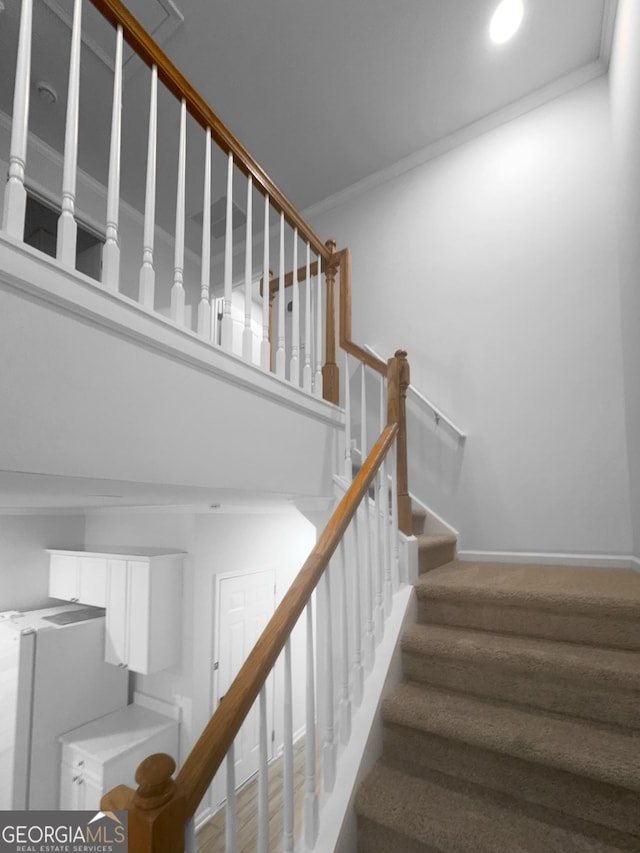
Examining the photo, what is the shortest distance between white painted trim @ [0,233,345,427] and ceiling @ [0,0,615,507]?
4.19 feet

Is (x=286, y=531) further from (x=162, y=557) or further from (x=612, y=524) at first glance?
(x=612, y=524)

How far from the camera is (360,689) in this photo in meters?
1.66

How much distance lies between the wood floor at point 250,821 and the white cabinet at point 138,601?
1.15 metres

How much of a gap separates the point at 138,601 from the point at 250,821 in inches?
68.8

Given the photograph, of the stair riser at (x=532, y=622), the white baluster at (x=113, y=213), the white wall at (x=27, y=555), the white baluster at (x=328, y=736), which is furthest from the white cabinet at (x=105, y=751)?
the white baluster at (x=113, y=213)

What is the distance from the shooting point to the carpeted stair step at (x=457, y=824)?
1237 millimetres

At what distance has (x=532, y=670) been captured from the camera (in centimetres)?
162

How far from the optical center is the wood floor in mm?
2861

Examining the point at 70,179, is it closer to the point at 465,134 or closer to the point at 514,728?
the point at 514,728

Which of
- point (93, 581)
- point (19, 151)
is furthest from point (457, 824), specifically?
point (93, 581)

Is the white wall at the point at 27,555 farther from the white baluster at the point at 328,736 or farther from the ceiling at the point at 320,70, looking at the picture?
the white baluster at the point at 328,736

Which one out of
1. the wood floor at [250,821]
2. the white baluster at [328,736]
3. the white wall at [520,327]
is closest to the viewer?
the white baluster at [328,736]

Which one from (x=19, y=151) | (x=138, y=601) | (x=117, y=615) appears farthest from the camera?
(x=117, y=615)

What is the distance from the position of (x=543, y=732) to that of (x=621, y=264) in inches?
101
